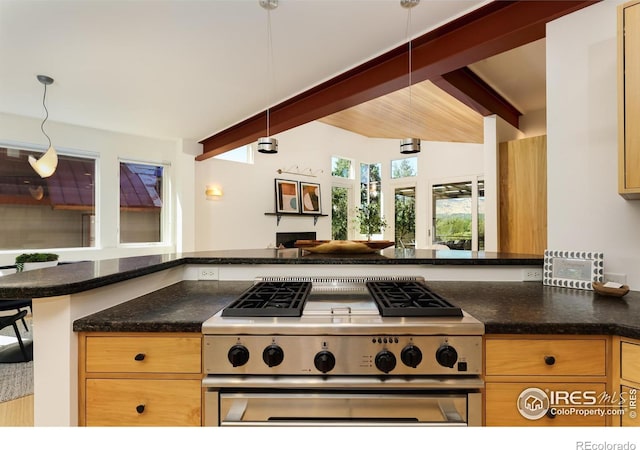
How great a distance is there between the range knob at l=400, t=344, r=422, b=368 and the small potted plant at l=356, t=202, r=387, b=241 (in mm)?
6166

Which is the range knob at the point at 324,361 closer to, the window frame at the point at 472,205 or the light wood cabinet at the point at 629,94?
the light wood cabinet at the point at 629,94

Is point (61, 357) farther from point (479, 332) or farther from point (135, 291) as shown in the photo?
point (479, 332)

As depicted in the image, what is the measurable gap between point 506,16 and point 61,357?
3.06 metres

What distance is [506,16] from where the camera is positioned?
2.19 meters

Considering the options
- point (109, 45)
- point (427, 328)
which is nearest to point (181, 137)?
point (109, 45)

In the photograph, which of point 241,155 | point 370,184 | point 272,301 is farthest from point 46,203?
point 370,184

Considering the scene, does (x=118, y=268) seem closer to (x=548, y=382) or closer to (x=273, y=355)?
(x=273, y=355)

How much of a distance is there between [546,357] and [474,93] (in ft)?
10.3

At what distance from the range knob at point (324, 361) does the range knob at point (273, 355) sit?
114 millimetres

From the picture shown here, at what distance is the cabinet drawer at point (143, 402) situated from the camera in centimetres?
103

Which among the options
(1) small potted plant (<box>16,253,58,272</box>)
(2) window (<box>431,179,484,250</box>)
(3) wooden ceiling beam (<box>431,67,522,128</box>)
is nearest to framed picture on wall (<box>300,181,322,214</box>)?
(2) window (<box>431,179,484,250</box>)

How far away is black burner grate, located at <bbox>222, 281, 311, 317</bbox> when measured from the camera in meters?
1.10

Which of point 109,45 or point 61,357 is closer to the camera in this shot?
point 61,357

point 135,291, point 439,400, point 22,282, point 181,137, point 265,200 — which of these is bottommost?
point 439,400
